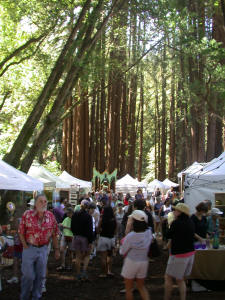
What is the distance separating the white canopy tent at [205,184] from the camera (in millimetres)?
12281

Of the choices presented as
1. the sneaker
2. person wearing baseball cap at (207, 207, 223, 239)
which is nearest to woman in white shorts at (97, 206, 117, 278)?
the sneaker

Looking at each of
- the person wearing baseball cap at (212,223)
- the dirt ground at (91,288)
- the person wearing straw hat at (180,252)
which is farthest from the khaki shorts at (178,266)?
the person wearing baseball cap at (212,223)

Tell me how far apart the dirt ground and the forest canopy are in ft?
16.0

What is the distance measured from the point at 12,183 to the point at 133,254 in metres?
4.23

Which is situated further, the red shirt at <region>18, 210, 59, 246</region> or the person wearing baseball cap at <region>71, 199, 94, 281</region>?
the person wearing baseball cap at <region>71, 199, 94, 281</region>

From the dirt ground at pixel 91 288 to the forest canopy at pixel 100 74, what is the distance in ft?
16.0

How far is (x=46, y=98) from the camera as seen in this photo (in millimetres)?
14383

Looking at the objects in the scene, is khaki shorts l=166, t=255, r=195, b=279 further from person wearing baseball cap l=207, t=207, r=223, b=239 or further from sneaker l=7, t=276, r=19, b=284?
sneaker l=7, t=276, r=19, b=284

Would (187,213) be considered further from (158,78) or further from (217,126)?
(158,78)

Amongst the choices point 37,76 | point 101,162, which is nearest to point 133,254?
point 37,76

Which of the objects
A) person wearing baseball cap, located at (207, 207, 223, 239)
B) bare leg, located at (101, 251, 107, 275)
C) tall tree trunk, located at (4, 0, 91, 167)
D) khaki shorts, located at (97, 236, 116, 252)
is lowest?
bare leg, located at (101, 251, 107, 275)

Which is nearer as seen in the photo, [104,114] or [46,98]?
[46,98]

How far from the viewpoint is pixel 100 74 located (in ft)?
55.6

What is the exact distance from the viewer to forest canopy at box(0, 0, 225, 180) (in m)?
14.2
